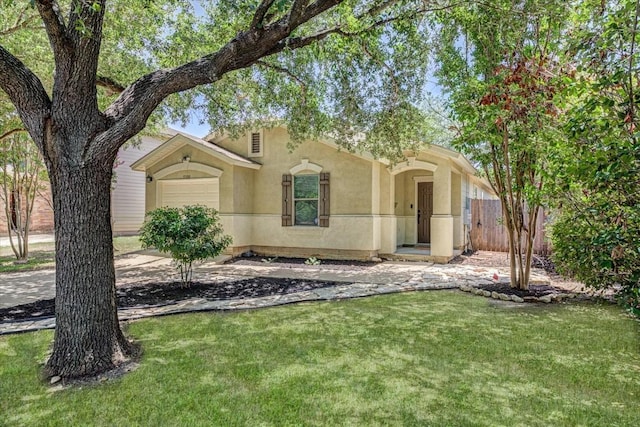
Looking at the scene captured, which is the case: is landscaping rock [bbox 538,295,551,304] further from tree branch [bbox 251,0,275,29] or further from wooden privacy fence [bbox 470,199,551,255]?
wooden privacy fence [bbox 470,199,551,255]

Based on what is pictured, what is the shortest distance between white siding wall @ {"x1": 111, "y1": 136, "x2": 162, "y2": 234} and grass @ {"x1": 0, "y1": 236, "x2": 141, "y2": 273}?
12.4 ft

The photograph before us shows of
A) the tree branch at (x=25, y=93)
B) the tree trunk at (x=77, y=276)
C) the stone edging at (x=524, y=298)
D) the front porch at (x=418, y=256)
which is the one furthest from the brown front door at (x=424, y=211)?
the tree branch at (x=25, y=93)

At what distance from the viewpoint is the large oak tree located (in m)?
3.77

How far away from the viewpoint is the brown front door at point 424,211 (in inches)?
552

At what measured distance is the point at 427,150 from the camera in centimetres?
1094

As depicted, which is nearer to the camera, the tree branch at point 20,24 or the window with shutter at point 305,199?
the tree branch at point 20,24

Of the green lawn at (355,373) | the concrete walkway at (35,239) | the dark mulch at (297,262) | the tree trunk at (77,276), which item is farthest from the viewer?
the concrete walkway at (35,239)

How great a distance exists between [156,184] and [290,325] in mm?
9898

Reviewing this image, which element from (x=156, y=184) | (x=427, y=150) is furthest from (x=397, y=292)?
(x=156, y=184)

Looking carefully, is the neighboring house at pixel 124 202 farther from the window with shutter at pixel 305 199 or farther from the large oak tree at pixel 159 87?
the large oak tree at pixel 159 87

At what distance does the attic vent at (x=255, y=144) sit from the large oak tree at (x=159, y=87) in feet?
8.98

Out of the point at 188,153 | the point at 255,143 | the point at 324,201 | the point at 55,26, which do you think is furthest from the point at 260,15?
the point at 188,153

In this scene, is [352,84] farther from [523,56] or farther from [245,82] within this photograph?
[523,56]

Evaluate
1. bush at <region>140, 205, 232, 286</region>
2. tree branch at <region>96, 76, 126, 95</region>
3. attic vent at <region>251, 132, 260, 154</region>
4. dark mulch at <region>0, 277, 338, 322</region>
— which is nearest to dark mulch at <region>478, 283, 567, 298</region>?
dark mulch at <region>0, 277, 338, 322</region>
